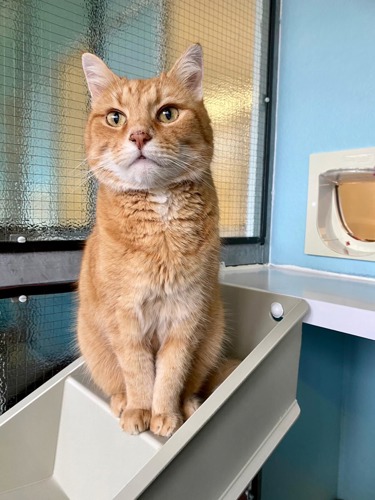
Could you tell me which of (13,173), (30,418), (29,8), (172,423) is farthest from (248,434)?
(29,8)

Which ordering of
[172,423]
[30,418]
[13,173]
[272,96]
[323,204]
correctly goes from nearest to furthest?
[172,423], [30,418], [13,173], [323,204], [272,96]

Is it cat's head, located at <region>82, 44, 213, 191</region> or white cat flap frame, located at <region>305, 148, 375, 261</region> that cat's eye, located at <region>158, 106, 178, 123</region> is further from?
white cat flap frame, located at <region>305, 148, 375, 261</region>

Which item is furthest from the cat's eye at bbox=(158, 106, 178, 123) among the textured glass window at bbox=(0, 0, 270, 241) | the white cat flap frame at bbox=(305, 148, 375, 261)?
the white cat flap frame at bbox=(305, 148, 375, 261)

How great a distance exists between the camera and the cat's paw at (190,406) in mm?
781

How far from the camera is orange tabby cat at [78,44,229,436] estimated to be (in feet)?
2.36

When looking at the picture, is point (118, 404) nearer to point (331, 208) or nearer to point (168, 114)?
point (168, 114)

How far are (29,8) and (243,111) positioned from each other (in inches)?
32.5

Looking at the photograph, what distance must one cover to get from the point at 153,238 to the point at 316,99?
993 mm

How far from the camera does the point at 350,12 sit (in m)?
1.25

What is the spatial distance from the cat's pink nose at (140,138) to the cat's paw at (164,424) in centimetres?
52

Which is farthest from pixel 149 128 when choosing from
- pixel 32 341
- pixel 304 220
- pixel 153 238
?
pixel 304 220

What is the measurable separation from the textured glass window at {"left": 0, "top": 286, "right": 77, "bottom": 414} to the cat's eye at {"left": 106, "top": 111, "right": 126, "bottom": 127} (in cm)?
52

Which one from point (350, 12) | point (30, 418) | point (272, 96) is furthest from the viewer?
point (272, 96)

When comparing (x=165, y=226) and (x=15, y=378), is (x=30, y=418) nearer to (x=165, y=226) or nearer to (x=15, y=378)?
(x=15, y=378)
